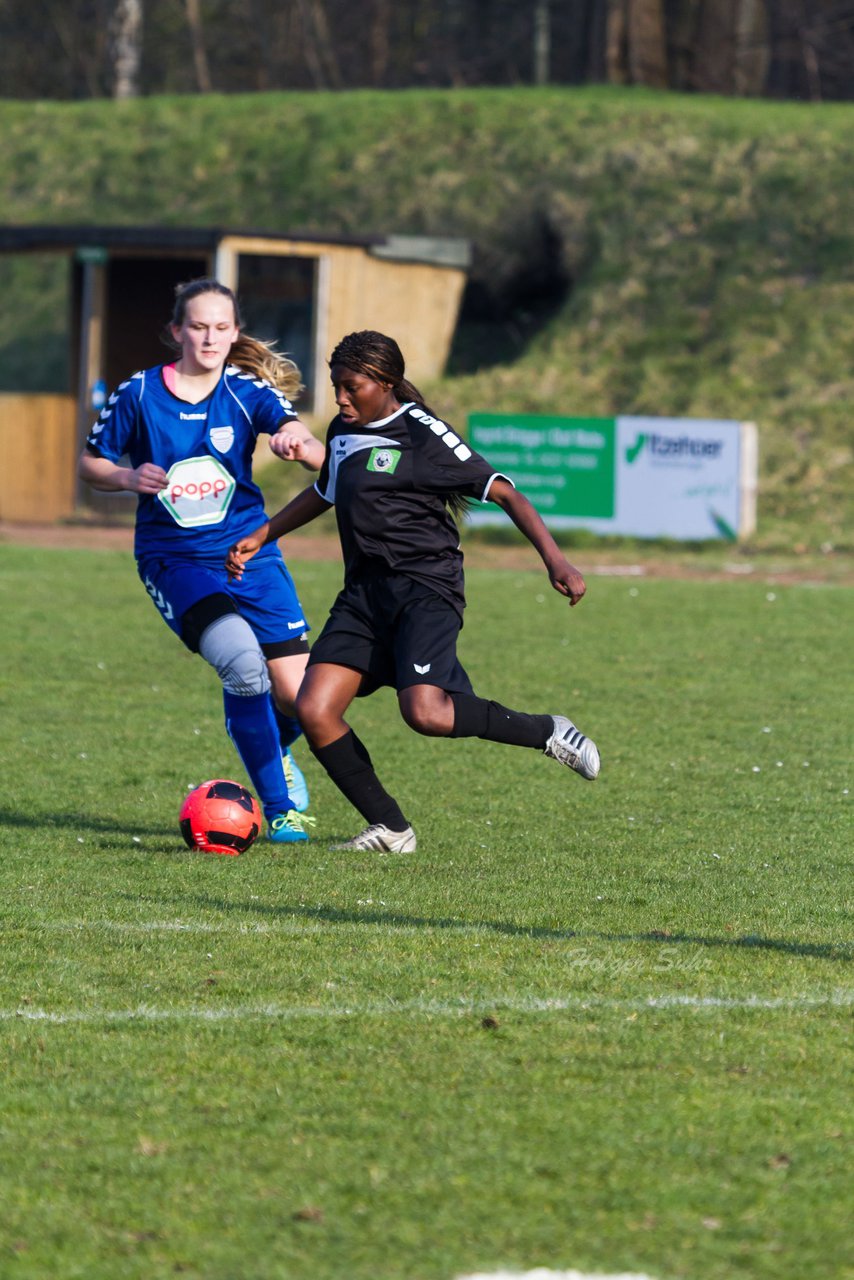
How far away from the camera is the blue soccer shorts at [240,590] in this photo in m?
6.84

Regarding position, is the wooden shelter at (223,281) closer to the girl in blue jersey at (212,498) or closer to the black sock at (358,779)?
the girl in blue jersey at (212,498)

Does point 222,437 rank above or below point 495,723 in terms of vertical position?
above

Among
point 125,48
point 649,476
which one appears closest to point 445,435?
point 649,476

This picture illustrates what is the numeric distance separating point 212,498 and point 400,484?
1014 millimetres

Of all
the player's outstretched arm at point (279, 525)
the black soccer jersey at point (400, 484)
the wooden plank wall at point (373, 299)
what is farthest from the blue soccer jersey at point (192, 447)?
the wooden plank wall at point (373, 299)

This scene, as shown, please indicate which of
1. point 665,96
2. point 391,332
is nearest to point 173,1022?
point 391,332

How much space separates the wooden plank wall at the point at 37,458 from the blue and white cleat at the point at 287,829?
63.4ft

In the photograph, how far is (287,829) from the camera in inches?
275

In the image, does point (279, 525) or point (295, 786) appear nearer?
point (279, 525)

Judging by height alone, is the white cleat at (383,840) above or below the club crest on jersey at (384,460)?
below

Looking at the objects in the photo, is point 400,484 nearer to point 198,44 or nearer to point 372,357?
point 372,357

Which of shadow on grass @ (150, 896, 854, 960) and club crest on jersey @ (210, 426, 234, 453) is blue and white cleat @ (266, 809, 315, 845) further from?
club crest on jersey @ (210, 426, 234, 453)

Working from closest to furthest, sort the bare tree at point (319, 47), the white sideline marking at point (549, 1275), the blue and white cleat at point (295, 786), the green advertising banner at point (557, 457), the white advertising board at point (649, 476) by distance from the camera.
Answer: the white sideline marking at point (549, 1275)
the blue and white cleat at point (295, 786)
the white advertising board at point (649, 476)
the green advertising banner at point (557, 457)
the bare tree at point (319, 47)

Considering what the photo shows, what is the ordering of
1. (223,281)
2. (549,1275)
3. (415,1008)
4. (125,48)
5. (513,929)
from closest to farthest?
(549,1275) < (415,1008) < (513,929) < (223,281) < (125,48)
